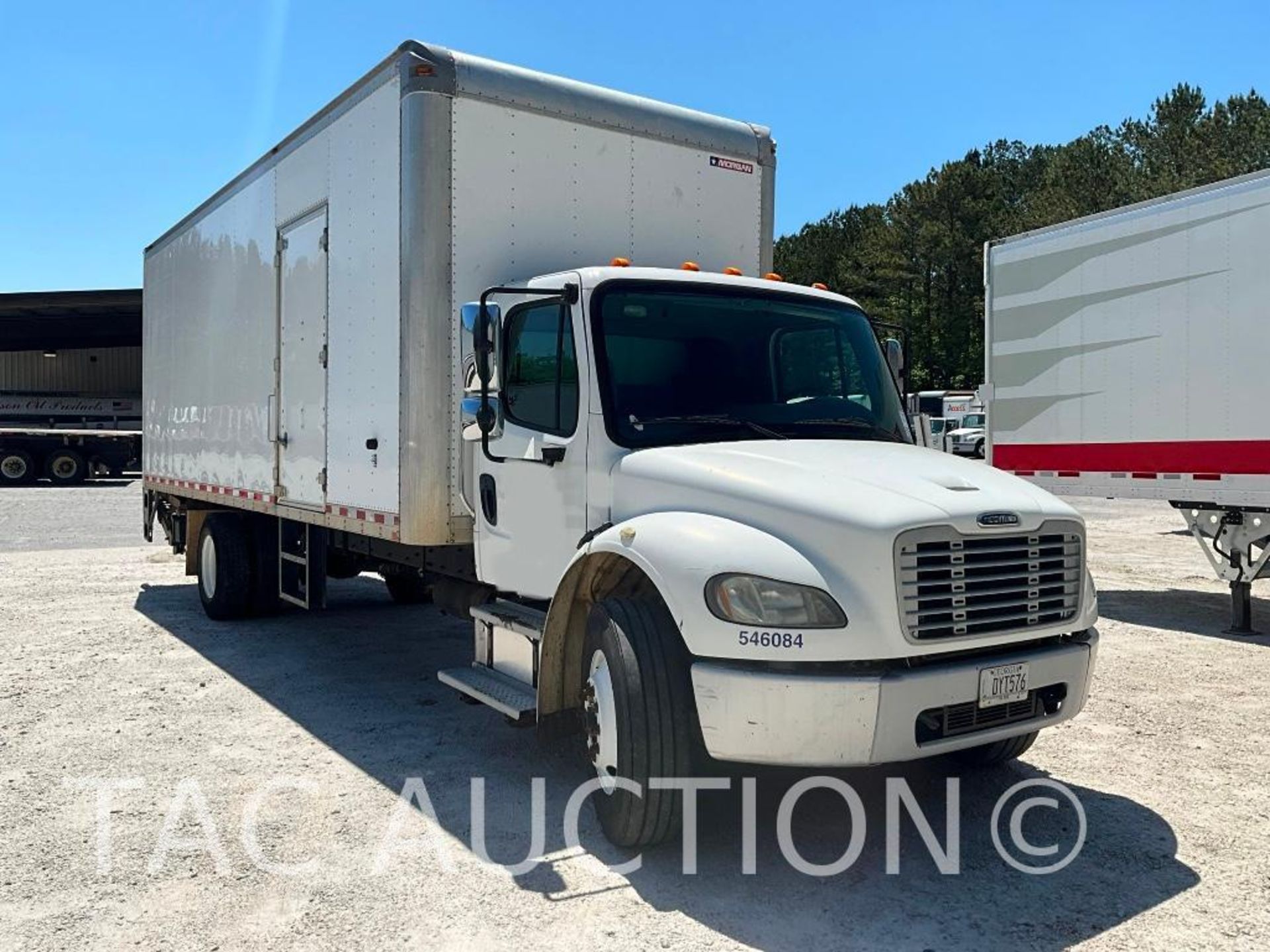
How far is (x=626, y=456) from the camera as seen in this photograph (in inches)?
179

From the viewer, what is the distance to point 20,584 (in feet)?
37.7

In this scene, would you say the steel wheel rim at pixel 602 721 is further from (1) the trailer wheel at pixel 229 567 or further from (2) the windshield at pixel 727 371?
(1) the trailer wheel at pixel 229 567

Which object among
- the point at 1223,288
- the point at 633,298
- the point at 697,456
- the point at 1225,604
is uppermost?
the point at 1223,288

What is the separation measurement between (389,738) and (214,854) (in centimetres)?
170

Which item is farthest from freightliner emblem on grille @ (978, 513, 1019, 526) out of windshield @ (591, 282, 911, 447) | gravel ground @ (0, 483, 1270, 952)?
gravel ground @ (0, 483, 1270, 952)

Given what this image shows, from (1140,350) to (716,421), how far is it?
284 inches

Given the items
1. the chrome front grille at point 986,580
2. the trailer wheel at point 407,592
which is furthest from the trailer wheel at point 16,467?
the chrome front grille at point 986,580

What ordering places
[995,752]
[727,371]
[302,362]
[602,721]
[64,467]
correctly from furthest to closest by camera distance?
1. [64,467]
2. [302,362]
3. [995,752]
4. [727,371]
5. [602,721]

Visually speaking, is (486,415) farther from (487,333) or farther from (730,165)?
(730,165)

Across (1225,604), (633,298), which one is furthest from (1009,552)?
(1225,604)

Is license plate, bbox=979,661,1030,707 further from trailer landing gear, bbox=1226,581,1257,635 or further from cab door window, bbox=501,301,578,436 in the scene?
trailer landing gear, bbox=1226,581,1257,635

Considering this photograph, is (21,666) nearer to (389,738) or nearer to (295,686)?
(295,686)

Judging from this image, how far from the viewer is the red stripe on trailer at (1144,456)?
909cm

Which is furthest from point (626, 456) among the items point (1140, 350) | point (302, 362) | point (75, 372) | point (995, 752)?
point (75, 372)
